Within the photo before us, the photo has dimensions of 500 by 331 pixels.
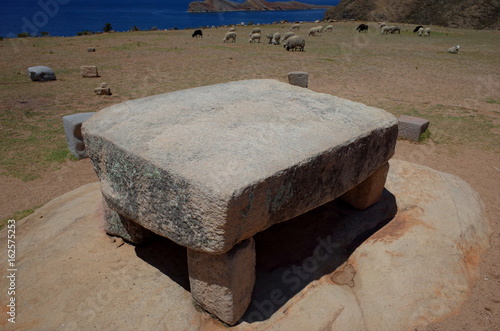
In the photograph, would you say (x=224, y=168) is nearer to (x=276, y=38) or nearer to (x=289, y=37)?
(x=289, y=37)

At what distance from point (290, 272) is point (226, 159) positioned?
4.72 feet

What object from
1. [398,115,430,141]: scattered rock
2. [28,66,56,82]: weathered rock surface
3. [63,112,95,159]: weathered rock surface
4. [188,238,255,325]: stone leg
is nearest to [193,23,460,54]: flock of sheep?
[28,66,56,82]: weathered rock surface

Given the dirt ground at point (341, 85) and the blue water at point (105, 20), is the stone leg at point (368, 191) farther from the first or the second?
the blue water at point (105, 20)

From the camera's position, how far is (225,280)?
102 inches

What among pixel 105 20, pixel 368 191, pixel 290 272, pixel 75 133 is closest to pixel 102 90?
pixel 75 133

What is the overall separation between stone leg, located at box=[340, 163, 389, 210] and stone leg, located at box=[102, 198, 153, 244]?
2.36 meters

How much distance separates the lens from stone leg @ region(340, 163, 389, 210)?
156 inches

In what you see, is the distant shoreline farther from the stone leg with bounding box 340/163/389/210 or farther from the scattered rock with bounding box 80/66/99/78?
the stone leg with bounding box 340/163/389/210

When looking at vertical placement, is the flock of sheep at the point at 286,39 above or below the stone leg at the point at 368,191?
above

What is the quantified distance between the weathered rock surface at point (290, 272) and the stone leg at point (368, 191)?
0.12 m

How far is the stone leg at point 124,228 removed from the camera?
3475 millimetres

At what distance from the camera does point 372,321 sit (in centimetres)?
296

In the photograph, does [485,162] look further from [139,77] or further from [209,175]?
[139,77]

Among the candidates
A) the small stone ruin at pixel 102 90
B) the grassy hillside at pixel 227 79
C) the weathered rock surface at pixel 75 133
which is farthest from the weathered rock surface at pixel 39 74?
the weathered rock surface at pixel 75 133
